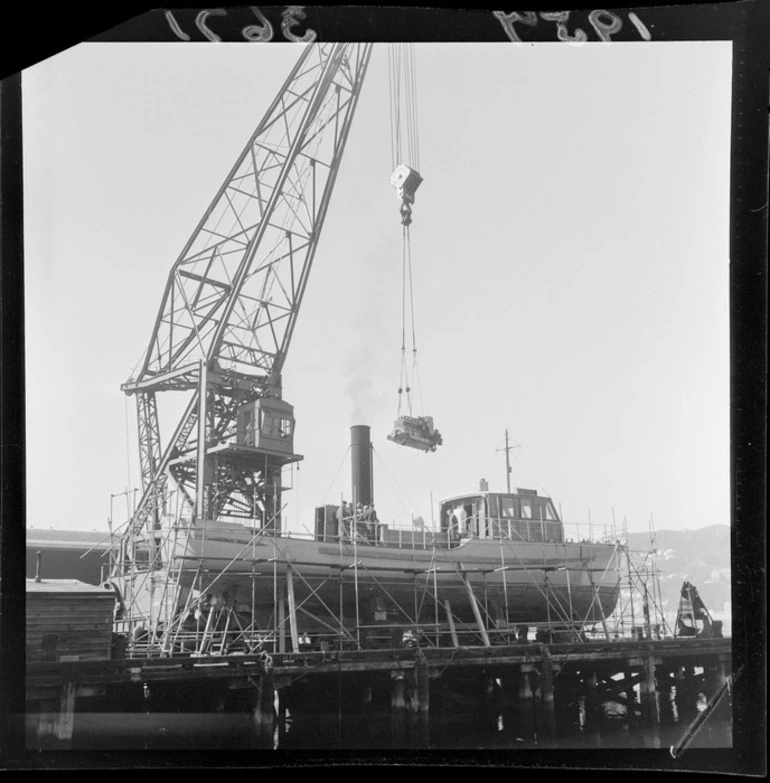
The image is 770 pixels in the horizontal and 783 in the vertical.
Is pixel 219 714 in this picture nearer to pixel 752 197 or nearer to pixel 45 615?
pixel 45 615

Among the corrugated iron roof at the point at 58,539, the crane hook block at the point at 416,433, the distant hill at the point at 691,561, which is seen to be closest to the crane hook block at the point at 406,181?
the crane hook block at the point at 416,433

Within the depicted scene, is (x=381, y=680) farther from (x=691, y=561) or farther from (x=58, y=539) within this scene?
(x=58, y=539)

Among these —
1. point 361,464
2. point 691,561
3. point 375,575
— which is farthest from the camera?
point 361,464

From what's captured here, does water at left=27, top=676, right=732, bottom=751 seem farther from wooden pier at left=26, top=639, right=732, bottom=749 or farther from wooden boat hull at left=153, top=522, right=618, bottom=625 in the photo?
wooden boat hull at left=153, top=522, right=618, bottom=625

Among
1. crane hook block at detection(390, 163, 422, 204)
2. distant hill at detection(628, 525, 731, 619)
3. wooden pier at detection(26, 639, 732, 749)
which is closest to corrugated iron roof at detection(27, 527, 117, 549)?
wooden pier at detection(26, 639, 732, 749)

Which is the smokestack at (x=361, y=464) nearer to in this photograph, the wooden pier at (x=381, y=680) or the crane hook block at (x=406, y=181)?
the wooden pier at (x=381, y=680)

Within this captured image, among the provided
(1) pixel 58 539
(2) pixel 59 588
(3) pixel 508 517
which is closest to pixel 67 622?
(2) pixel 59 588

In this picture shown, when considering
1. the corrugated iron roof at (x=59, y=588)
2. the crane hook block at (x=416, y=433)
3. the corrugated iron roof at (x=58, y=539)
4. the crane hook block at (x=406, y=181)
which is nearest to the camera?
the corrugated iron roof at (x=59, y=588)
